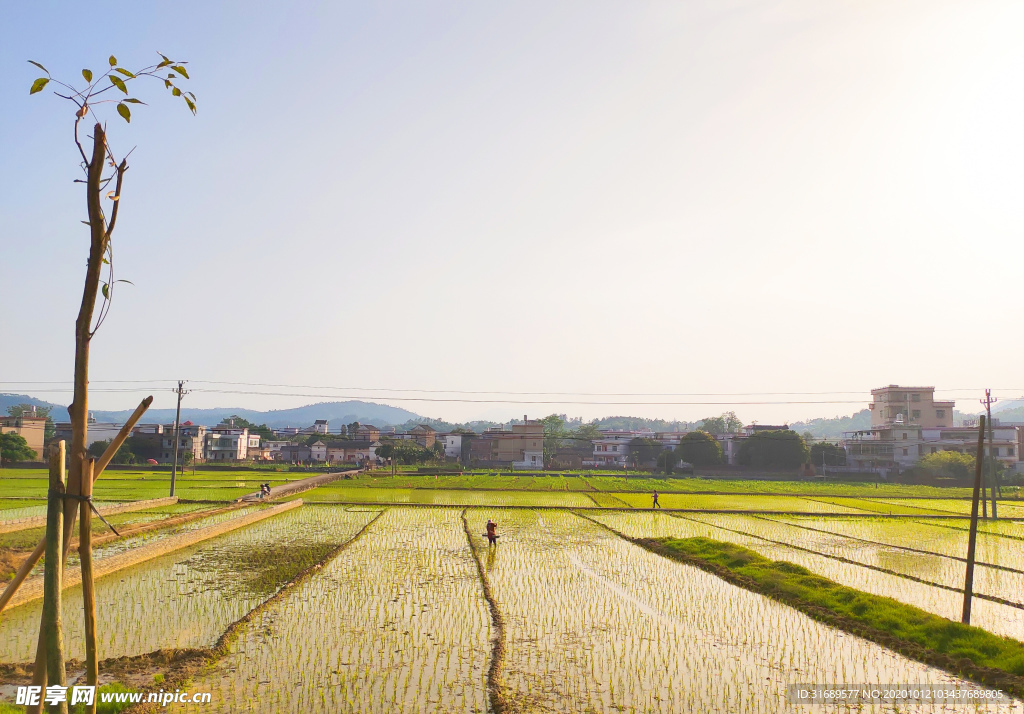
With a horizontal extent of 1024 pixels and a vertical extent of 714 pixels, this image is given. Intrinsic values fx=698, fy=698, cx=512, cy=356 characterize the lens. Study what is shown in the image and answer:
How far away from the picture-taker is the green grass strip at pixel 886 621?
1081 centimetres

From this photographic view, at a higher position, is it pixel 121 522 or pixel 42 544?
pixel 42 544

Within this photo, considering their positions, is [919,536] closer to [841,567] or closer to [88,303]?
[841,567]

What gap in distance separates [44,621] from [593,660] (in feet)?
25.2

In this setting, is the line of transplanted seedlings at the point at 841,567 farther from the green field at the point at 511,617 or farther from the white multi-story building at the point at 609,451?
the white multi-story building at the point at 609,451

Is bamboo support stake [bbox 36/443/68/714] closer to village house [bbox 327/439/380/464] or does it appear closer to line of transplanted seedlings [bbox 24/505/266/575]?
line of transplanted seedlings [bbox 24/505/266/575]

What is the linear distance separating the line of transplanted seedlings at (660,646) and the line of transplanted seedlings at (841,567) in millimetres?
3247

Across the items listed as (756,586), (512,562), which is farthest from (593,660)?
(512,562)

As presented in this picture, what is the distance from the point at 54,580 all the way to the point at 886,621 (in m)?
13.5

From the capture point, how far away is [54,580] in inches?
217

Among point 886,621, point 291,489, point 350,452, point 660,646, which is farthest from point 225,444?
point 886,621

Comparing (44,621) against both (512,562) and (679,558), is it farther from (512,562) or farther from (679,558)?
(679,558)

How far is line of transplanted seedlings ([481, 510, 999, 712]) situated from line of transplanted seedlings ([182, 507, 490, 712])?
2.63ft

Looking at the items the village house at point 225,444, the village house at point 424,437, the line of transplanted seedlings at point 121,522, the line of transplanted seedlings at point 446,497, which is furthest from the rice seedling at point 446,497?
the village house at point 424,437

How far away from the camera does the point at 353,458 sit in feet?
338
